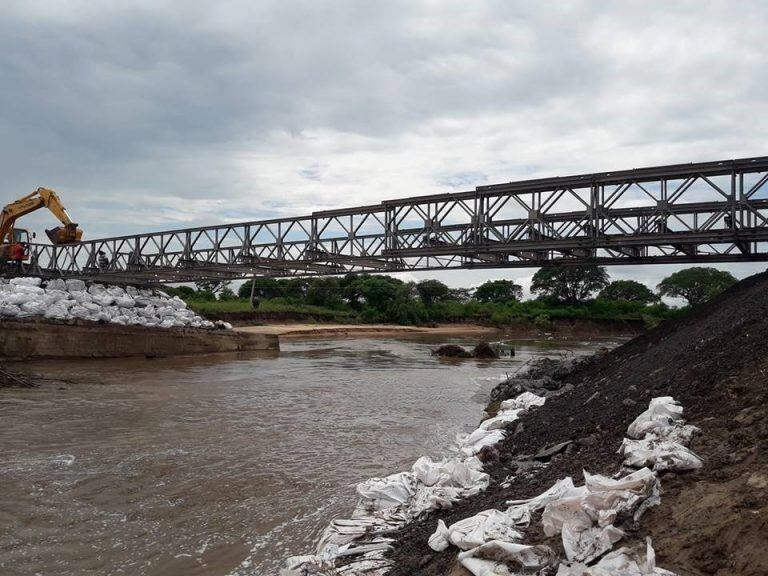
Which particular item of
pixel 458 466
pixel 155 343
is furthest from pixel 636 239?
pixel 155 343

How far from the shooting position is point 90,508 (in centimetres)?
511

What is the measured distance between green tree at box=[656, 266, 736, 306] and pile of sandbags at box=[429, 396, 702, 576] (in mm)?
51741

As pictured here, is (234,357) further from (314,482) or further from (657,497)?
(657,497)

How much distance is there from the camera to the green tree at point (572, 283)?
64.0m

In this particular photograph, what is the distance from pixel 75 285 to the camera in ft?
74.8

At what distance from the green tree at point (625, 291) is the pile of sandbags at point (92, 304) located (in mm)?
51515

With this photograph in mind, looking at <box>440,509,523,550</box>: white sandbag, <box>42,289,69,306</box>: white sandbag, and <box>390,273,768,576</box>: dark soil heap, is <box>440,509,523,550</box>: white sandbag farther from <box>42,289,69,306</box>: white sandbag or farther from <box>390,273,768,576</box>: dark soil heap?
<box>42,289,69,306</box>: white sandbag

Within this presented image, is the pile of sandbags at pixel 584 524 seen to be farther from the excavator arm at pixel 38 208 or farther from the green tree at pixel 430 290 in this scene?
the green tree at pixel 430 290

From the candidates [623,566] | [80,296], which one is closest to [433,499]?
[623,566]

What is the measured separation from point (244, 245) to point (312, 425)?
52.7ft

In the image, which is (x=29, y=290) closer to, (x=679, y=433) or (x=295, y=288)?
(x=679, y=433)

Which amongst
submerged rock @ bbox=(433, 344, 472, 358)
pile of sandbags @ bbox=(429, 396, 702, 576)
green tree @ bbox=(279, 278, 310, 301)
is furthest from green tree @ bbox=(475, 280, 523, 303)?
pile of sandbags @ bbox=(429, 396, 702, 576)

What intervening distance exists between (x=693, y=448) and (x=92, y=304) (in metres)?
22.5

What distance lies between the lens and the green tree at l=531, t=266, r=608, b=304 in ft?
210
